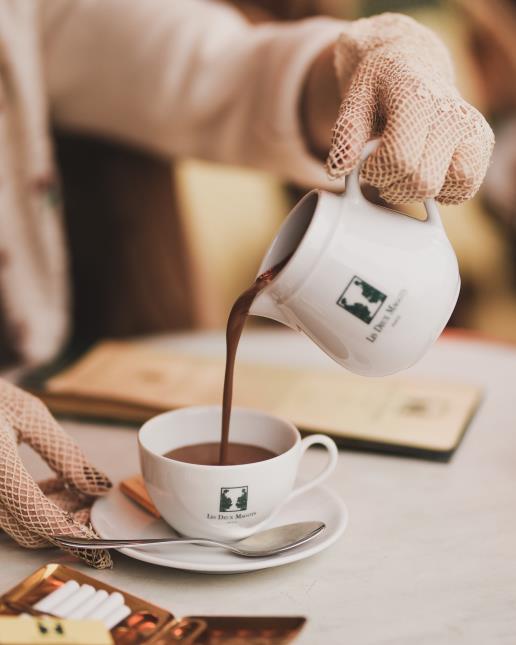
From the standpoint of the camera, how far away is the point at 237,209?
81.3 inches

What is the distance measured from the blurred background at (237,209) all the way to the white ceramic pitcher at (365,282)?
0.96 meters

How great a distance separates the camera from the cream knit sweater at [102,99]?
4.09ft

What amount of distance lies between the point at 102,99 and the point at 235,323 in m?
0.86

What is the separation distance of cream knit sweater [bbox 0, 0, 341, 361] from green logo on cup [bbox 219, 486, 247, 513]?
69 centimetres

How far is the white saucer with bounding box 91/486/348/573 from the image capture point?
567 millimetres

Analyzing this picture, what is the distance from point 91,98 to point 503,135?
132 cm

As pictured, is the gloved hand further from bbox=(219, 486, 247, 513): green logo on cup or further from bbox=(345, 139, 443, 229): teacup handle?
bbox=(345, 139, 443, 229): teacup handle

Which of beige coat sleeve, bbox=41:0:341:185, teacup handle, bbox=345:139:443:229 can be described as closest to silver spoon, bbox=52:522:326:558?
teacup handle, bbox=345:139:443:229

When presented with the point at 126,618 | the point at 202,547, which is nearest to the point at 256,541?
the point at 202,547

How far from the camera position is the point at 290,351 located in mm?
1177

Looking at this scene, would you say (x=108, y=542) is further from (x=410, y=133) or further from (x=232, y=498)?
(x=410, y=133)

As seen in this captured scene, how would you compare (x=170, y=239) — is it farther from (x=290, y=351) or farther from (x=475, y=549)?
(x=475, y=549)

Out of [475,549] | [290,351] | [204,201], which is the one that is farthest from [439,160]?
[204,201]

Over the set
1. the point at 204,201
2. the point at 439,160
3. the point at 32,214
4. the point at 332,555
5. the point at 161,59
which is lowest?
the point at 204,201
